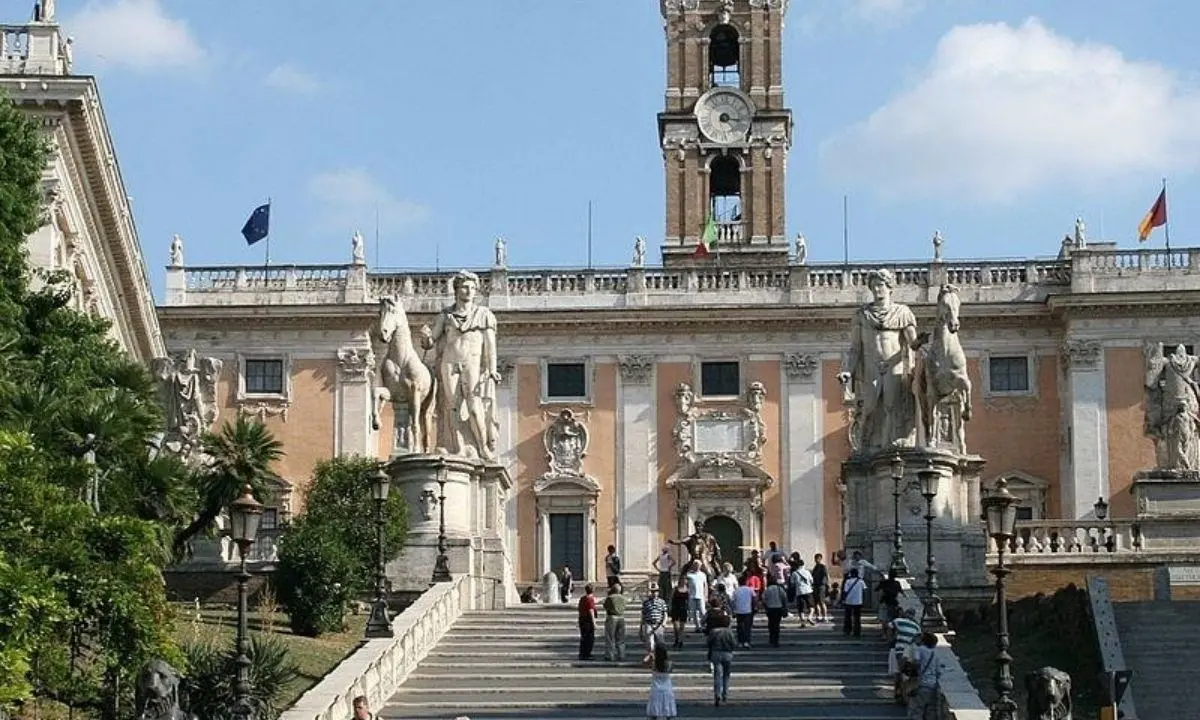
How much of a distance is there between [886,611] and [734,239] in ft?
140

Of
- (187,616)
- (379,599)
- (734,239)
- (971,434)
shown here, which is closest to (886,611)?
(379,599)

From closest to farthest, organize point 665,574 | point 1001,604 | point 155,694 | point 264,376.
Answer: point 155,694
point 1001,604
point 665,574
point 264,376

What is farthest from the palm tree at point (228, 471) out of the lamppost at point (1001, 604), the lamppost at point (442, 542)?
the lamppost at point (1001, 604)

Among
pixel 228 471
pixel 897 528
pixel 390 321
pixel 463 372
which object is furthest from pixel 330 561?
pixel 897 528

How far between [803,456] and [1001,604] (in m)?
43.6

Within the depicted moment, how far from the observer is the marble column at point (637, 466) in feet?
226

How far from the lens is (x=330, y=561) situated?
120 ft

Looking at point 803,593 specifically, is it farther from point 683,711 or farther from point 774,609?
point 683,711

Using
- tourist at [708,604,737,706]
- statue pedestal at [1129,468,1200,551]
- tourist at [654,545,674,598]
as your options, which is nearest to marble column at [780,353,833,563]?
statue pedestal at [1129,468,1200,551]

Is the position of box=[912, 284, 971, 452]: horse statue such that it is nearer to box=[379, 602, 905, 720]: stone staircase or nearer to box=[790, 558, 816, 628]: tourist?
box=[790, 558, 816, 628]: tourist

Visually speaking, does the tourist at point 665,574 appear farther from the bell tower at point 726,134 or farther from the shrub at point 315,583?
the bell tower at point 726,134

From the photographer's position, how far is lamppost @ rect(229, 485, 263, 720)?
24594mm

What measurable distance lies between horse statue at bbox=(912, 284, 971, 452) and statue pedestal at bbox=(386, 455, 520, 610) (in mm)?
7096

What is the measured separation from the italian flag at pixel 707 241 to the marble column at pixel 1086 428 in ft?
38.6
